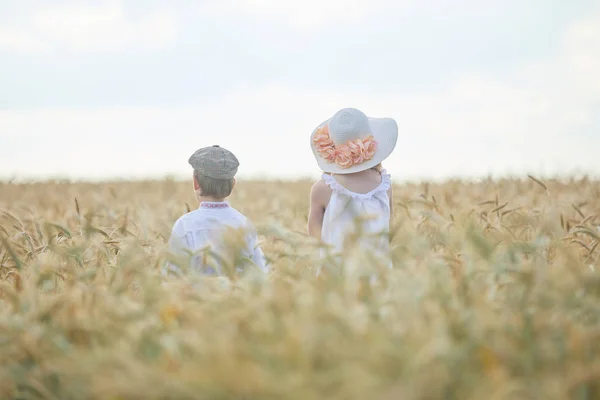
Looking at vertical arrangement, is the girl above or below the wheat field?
above

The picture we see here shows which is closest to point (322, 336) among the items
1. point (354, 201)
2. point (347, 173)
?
point (354, 201)

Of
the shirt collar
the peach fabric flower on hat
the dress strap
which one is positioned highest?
the peach fabric flower on hat

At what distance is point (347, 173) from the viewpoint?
3877 mm

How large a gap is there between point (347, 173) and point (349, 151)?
5.3 inches

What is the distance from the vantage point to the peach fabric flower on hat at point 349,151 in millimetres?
3795

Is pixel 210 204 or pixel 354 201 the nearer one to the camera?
pixel 354 201

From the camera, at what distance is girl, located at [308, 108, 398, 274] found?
12.5 ft

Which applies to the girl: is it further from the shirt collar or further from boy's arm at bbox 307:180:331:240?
the shirt collar

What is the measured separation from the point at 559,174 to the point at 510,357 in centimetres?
797

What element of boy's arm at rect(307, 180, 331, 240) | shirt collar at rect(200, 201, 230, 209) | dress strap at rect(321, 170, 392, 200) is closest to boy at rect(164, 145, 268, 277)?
shirt collar at rect(200, 201, 230, 209)

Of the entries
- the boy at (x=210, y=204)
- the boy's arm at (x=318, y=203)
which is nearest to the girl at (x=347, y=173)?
the boy's arm at (x=318, y=203)

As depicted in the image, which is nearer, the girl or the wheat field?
the wheat field

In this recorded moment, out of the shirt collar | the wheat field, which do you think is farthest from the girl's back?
the wheat field

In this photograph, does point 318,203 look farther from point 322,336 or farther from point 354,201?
point 322,336
